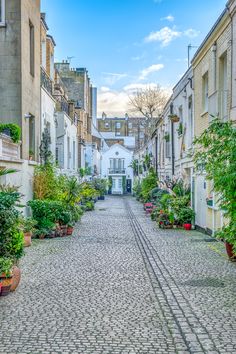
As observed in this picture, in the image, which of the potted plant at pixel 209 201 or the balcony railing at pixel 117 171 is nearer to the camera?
the potted plant at pixel 209 201

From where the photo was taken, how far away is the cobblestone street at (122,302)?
237 inches

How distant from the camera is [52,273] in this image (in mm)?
10422

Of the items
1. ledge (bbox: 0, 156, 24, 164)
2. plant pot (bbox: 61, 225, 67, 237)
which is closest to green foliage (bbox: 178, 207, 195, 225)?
plant pot (bbox: 61, 225, 67, 237)

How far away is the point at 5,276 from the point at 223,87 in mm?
10138

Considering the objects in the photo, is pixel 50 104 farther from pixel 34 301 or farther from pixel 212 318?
pixel 212 318

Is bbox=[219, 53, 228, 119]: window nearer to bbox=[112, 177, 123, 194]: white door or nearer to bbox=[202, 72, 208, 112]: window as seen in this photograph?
bbox=[202, 72, 208, 112]: window

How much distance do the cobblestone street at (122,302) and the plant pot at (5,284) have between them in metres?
0.18

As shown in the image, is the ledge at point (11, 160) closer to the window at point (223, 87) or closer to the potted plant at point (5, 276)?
the potted plant at point (5, 276)

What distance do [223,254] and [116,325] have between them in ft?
22.1

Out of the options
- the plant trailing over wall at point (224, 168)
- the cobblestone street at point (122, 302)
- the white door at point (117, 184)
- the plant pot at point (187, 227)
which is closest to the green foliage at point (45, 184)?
the cobblestone street at point (122, 302)

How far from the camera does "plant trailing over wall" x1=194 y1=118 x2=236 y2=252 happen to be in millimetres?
9180

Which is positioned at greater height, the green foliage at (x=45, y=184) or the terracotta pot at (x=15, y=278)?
the green foliage at (x=45, y=184)

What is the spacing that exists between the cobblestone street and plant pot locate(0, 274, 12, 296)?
0.58ft

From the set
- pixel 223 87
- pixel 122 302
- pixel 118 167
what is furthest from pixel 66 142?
pixel 118 167
